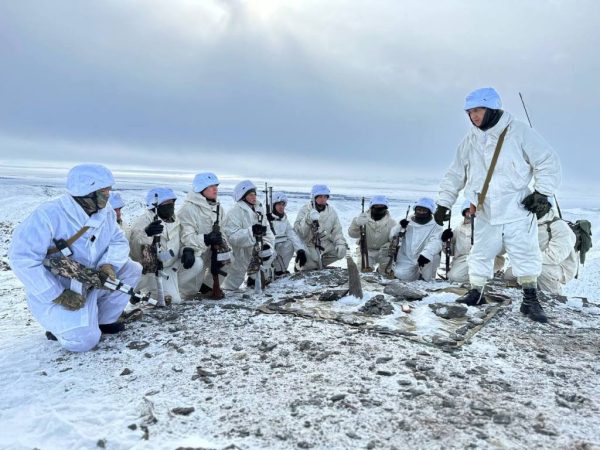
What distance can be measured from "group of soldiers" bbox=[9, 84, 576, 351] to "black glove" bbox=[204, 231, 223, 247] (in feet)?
0.05

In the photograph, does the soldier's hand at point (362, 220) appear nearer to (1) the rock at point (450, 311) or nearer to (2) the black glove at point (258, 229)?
(2) the black glove at point (258, 229)

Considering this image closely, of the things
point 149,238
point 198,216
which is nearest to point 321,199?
point 198,216

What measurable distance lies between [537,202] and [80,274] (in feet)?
13.8

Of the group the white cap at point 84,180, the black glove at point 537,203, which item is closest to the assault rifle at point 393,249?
the black glove at point 537,203

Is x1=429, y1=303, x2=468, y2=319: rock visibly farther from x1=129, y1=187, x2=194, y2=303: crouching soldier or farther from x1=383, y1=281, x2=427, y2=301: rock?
x1=129, y1=187, x2=194, y2=303: crouching soldier

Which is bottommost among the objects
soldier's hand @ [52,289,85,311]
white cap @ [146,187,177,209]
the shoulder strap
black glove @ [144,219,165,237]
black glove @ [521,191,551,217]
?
soldier's hand @ [52,289,85,311]

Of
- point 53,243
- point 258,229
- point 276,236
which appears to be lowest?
point 276,236

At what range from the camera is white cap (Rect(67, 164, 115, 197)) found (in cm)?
391

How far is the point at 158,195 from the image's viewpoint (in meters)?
5.79

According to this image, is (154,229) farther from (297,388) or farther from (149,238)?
(297,388)

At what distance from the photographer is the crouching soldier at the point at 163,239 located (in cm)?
570

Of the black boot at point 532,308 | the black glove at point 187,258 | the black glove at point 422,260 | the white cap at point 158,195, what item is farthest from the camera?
the black glove at point 422,260

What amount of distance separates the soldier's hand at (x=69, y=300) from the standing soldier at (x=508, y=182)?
12.8 ft

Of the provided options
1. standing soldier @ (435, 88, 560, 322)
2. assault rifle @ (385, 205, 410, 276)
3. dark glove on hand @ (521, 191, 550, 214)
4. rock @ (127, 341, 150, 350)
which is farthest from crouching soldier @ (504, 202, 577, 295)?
rock @ (127, 341, 150, 350)
